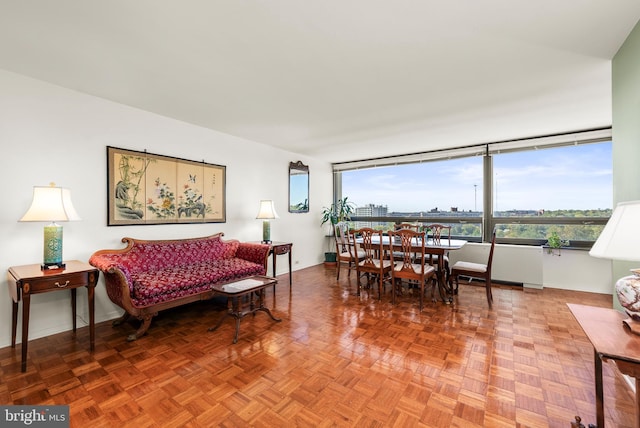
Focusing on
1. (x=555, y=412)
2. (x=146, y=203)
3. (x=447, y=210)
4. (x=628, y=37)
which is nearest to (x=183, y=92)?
(x=146, y=203)

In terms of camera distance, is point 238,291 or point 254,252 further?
point 254,252

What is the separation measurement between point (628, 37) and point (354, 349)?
10.1 feet

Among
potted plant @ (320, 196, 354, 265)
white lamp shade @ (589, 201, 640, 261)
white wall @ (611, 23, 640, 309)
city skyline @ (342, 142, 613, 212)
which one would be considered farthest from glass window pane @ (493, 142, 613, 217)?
white lamp shade @ (589, 201, 640, 261)

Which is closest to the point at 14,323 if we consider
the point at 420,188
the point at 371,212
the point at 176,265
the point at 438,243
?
the point at 176,265

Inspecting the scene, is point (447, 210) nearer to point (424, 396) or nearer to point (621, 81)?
point (621, 81)

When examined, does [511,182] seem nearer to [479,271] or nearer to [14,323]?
[479,271]

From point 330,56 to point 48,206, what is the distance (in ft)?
8.63

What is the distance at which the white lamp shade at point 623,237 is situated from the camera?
3.59ft

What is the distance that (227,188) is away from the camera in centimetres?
432

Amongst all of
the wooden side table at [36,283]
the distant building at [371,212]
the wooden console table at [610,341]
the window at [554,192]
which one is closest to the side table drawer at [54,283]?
the wooden side table at [36,283]

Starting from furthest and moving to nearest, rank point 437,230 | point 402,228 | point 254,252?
point 402,228 < point 437,230 < point 254,252

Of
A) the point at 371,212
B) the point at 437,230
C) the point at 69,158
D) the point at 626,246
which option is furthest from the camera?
the point at 371,212
